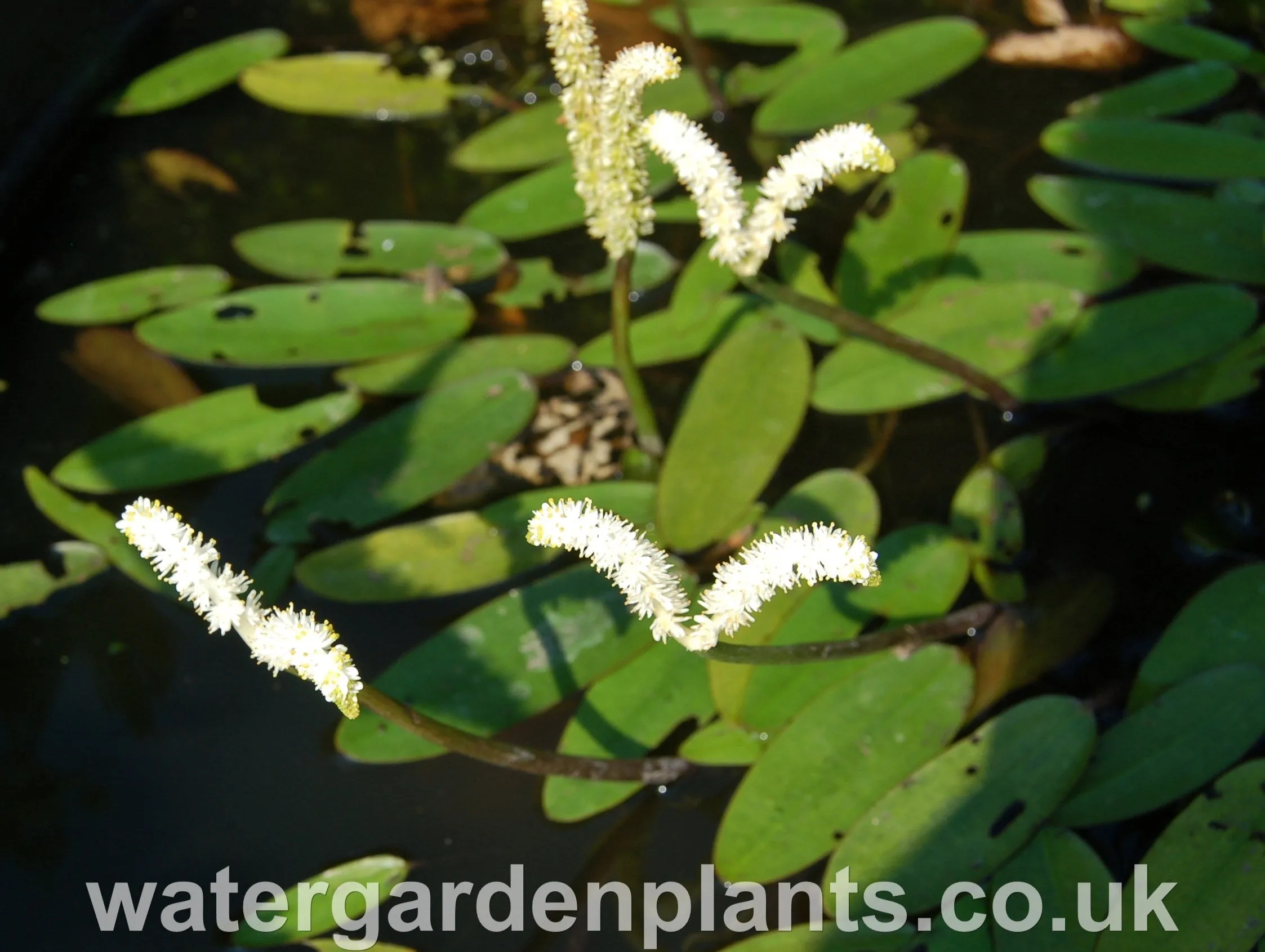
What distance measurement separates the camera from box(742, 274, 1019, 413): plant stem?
1515mm

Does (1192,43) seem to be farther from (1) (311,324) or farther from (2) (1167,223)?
(1) (311,324)

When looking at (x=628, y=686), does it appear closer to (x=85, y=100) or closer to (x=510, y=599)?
(x=510, y=599)

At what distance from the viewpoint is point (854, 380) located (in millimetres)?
1821

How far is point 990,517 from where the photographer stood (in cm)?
168

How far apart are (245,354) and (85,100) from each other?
99 cm

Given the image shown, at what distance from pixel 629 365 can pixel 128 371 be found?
1017 millimetres

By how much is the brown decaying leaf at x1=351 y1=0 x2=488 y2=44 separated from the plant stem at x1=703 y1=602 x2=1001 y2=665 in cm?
184

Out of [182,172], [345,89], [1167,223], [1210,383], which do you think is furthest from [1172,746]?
[182,172]

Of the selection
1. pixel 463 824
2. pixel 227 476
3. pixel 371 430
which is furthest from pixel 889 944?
pixel 227 476

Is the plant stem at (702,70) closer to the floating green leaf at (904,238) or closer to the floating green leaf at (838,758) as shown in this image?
the floating green leaf at (904,238)

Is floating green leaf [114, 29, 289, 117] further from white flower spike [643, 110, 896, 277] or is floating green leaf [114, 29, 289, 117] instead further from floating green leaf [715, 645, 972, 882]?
floating green leaf [715, 645, 972, 882]

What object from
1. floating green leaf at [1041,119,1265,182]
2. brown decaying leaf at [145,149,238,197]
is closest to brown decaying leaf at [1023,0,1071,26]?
floating green leaf at [1041,119,1265,182]

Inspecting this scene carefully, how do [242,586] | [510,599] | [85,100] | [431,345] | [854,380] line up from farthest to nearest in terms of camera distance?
1. [85,100]
2. [431,345]
3. [854,380]
4. [510,599]
5. [242,586]

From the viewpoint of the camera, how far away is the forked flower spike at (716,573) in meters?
0.93
